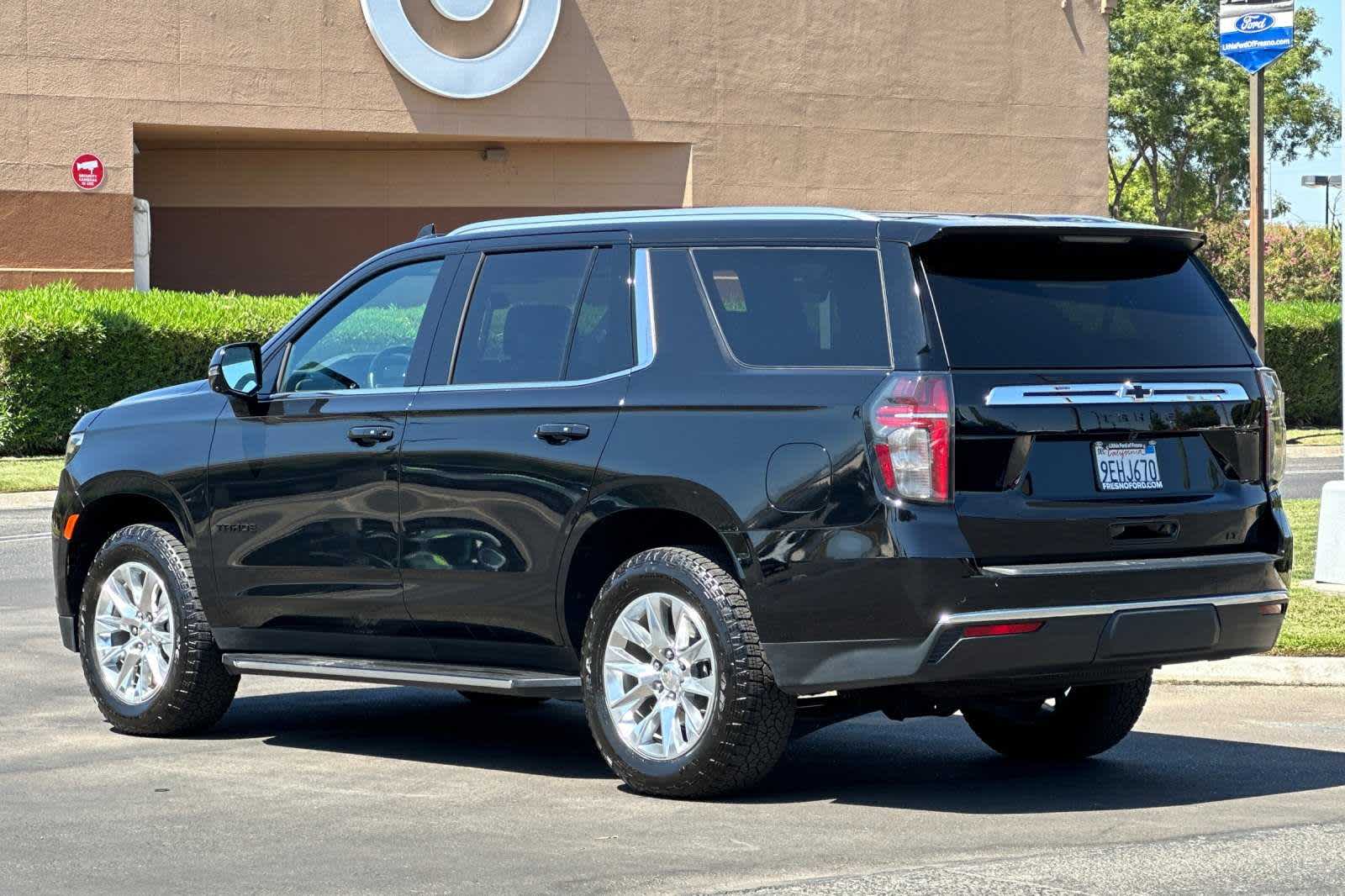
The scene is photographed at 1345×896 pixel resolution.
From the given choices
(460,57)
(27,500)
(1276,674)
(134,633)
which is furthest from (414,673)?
(460,57)

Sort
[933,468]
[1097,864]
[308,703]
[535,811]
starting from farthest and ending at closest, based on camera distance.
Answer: [308,703]
[535,811]
[933,468]
[1097,864]

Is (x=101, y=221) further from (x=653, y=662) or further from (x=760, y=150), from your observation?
(x=653, y=662)

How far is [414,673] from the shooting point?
311 inches

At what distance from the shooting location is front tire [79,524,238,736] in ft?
28.5

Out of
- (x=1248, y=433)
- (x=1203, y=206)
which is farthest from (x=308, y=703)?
(x=1203, y=206)

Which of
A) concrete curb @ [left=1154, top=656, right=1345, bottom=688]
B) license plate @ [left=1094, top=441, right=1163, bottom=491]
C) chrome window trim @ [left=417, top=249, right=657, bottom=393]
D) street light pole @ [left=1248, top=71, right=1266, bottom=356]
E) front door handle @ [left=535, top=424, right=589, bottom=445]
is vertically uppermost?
street light pole @ [left=1248, top=71, right=1266, bottom=356]

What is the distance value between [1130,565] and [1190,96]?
5157 centimetres

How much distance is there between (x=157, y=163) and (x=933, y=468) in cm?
2979

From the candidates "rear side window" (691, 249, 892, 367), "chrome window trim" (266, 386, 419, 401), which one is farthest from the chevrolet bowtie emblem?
"chrome window trim" (266, 386, 419, 401)

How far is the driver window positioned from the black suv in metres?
0.02

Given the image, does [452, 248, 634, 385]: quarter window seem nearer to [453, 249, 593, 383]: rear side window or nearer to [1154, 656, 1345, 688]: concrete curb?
[453, 249, 593, 383]: rear side window

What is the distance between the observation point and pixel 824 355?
7.04 metres

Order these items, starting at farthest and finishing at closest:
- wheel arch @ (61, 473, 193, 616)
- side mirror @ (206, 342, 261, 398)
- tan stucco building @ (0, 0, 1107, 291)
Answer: tan stucco building @ (0, 0, 1107, 291) < wheel arch @ (61, 473, 193, 616) < side mirror @ (206, 342, 261, 398)

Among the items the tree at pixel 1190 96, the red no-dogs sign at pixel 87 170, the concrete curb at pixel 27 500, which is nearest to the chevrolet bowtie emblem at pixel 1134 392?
the concrete curb at pixel 27 500
